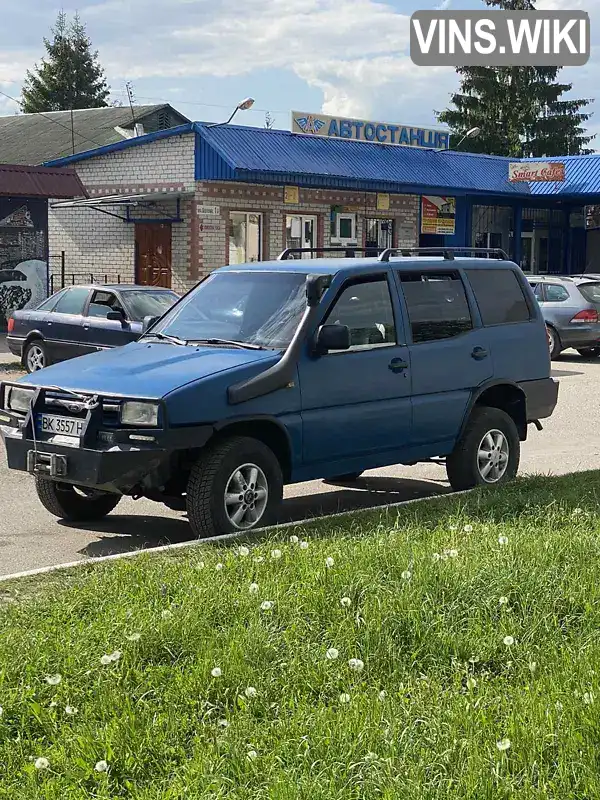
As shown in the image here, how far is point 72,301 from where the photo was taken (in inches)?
691

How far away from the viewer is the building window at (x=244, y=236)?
1118 inches

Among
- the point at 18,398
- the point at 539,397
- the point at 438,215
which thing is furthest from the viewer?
the point at 438,215

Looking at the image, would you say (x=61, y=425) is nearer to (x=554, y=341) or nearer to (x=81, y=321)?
(x=81, y=321)

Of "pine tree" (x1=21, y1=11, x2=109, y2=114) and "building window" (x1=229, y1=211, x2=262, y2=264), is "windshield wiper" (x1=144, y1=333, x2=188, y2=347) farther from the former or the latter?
"pine tree" (x1=21, y1=11, x2=109, y2=114)

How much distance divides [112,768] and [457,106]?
5706 centimetres

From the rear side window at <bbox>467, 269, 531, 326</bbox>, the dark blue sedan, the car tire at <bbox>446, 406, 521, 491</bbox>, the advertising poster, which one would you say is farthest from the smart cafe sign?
the car tire at <bbox>446, 406, 521, 491</bbox>

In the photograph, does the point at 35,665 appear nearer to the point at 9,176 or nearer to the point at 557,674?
the point at 557,674

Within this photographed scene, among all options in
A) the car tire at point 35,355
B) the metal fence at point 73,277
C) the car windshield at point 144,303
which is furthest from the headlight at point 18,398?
the metal fence at point 73,277

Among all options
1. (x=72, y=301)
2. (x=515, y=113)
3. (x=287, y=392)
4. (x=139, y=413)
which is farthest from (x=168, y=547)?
(x=515, y=113)

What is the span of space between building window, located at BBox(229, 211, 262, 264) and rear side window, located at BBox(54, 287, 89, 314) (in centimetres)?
1078

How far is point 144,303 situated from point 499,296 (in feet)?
27.0

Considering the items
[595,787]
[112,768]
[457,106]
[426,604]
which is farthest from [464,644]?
[457,106]

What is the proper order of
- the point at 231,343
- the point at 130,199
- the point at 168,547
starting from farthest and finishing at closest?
the point at 130,199 < the point at 231,343 < the point at 168,547

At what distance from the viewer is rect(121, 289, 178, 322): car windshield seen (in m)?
16.6
